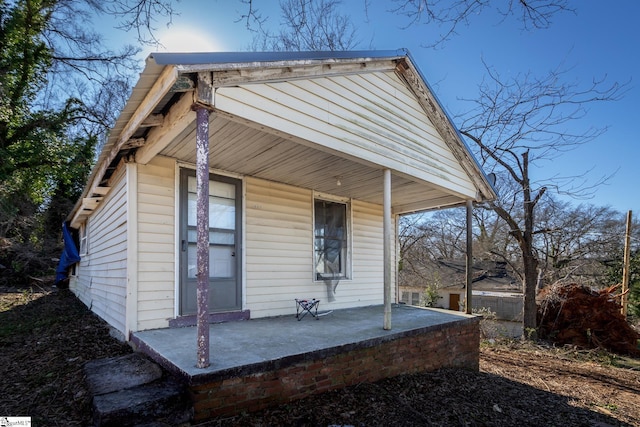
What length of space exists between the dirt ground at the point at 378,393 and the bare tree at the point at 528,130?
4.58 metres

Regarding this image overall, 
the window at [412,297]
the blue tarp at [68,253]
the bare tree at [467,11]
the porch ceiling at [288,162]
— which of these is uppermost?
the bare tree at [467,11]

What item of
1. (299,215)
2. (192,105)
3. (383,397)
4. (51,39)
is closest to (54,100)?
(51,39)

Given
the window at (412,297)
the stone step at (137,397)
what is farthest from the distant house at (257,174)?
the window at (412,297)

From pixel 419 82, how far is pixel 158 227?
14.2ft

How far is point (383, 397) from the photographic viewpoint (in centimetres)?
365

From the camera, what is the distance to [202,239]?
2.93 meters

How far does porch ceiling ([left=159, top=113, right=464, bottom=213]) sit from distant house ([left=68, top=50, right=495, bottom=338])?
28 mm

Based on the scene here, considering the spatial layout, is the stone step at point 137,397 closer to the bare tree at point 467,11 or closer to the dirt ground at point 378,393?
the dirt ground at point 378,393

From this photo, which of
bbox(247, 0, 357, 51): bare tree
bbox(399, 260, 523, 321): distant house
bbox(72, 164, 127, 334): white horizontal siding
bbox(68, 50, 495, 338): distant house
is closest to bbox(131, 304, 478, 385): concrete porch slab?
bbox(68, 50, 495, 338): distant house

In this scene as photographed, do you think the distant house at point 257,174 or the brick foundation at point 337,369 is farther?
the distant house at point 257,174

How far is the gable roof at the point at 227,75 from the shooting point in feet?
9.46

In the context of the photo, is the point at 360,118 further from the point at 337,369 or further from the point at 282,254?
the point at 337,369

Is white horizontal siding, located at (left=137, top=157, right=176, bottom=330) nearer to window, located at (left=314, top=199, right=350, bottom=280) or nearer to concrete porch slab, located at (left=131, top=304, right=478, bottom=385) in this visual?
concrete porch slab, located at (left=131, top=304, right=478, bottom=385)

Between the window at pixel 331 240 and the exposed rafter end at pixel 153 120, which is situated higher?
the exposed rafter end at pixel 153 120
